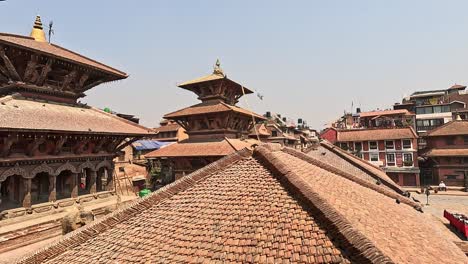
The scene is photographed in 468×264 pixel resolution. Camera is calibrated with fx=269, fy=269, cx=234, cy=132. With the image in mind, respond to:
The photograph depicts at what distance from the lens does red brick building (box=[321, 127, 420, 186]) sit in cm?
4175

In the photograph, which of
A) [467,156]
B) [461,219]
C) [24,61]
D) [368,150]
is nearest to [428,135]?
[467,156]

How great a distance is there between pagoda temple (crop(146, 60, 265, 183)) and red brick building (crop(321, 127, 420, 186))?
89.4ft

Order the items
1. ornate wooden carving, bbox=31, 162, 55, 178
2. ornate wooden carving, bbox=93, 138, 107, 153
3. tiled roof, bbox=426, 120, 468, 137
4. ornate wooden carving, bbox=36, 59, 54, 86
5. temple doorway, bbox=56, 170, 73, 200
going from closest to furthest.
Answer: ornate wooden carving, bbox=31, 162, 55, 178 < ornate wooden carving, bbox=36, 59, 54, 86 < temple doorway, bbox=56, 170, 73, 200 < ornate wooden carving, bbox=93, 138, 107, 153 < tiled roof, bbox=426, 120, 468, 137

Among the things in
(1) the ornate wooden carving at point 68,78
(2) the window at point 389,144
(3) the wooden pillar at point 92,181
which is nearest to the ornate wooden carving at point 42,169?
(3) the wooden pillar at point 92,181

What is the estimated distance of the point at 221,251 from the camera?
358cm

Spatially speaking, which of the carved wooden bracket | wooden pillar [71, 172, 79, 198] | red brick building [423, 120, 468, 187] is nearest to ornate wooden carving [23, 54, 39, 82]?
the carved wooden bracket

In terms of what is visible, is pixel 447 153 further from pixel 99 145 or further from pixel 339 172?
pixel 99 145

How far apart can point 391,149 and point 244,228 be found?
153 ft

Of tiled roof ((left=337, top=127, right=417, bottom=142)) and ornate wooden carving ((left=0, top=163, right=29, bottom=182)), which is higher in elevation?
tiled roof ((left=337, top=127, right=417, bottom=142))

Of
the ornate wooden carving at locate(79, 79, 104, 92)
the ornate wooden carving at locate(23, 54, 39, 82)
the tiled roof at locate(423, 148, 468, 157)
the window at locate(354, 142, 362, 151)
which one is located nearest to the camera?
the ornate wooden carving at locate(23, 54, 39, 82)

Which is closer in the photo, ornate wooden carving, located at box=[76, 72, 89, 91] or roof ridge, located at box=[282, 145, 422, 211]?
roof ridge, located at box=[282, 145, 422, 211]

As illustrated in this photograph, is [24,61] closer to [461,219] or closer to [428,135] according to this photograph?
[461,219]

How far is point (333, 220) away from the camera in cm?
341

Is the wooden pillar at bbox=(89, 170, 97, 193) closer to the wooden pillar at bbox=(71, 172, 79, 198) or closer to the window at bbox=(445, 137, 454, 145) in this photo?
the wooden pillar at bbox=(71, 172, 79, 198)
